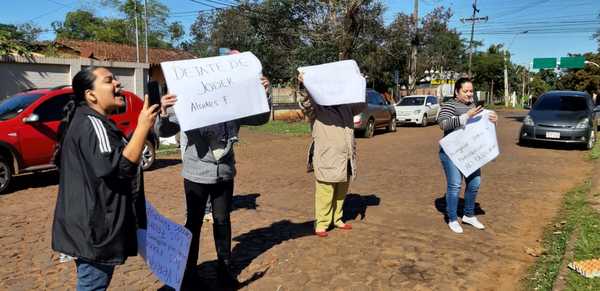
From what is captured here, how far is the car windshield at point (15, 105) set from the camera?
25.9ft

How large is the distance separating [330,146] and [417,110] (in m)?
17.8

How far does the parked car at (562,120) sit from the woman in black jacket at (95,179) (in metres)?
13.3

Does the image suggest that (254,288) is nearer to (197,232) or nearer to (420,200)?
(197,232)

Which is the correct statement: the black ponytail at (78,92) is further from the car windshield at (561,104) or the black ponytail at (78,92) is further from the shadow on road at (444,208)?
the car windshield at (561,104)

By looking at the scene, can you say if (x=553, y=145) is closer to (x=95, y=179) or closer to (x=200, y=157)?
(x=200, y=157)

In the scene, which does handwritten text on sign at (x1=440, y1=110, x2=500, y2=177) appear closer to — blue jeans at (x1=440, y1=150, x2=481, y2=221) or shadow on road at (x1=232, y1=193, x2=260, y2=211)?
blue jeans at (x1=440, y1=150, x2=481, y2=221)

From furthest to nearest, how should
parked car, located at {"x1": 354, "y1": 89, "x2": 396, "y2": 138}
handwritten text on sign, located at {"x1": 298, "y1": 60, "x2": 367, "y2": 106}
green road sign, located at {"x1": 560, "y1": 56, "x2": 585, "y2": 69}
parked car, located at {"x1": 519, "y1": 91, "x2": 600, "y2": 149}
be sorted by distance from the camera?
green road sign, located at {"x1": 560, "y1": 56, "x2": 585, "y2": 69} < parked car, located at {"x1": 354, "y1": 89, "x2": 396, "y2": 138} < parked car, located at {"x1": 519, "y1": 91, "x2": 600, "y2": 149} < handwritten text on sign, located at {"x1": 298, "y1": 60, "x2": 367, "y2": 106}

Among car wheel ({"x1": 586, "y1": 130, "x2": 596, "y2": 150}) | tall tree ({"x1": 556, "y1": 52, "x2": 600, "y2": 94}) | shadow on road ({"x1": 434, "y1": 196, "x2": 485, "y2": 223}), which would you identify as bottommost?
shadow on road ({"x1": 434, "y1": 196, "x2": 485, "y2": 223})

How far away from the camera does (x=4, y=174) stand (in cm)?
767

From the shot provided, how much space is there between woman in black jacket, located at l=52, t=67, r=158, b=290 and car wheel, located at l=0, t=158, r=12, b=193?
609 cm

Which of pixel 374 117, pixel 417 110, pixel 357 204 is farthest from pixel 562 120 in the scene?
pixel 357 204

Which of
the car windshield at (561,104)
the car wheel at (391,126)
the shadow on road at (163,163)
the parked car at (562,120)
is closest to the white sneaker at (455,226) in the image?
the shadow on road at (163,163)

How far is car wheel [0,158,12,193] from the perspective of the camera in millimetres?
7621

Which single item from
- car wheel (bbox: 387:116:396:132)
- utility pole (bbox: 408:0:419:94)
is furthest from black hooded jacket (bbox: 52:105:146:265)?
utility pole (bbox: 408:0:419:94)
